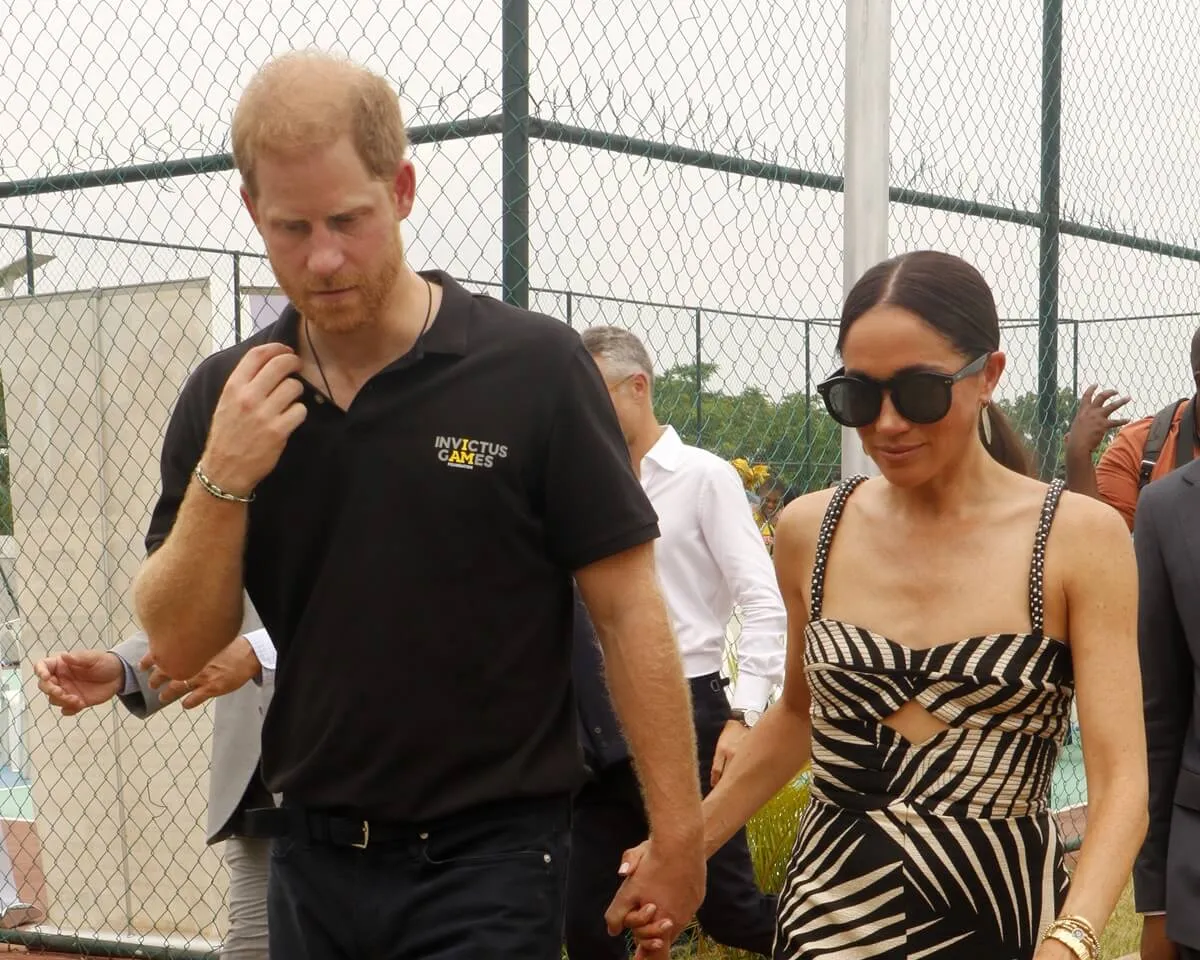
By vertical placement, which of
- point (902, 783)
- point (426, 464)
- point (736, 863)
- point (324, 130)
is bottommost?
point (736, 863)

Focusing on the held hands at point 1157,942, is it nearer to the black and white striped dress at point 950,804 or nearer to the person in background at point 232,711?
the black and white striped dress at point 950,804

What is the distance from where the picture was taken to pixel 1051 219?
282 inches

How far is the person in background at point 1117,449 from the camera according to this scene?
593cm

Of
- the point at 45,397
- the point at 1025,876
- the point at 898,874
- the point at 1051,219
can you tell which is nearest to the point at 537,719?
the point at 898,874

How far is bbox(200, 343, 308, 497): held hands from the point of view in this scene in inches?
101

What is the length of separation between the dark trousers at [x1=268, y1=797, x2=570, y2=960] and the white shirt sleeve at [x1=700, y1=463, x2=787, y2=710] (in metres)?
2.44

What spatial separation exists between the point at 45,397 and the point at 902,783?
4.72 m

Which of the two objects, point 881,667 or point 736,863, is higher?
point 881,667

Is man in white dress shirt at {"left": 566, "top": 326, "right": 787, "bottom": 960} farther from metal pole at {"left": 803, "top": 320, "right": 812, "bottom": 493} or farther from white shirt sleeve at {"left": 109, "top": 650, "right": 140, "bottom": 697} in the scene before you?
white shirt sleeve at {"left": 109, "top": 650, "right": 140, "bottom": 697}

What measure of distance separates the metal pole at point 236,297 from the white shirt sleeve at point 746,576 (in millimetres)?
1812

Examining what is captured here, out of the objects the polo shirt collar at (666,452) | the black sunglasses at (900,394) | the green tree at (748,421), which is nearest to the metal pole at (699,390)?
the green tree at (748,421)

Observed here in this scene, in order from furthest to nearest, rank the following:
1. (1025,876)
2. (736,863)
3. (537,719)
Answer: (736,863), (537,719), (1025,876)

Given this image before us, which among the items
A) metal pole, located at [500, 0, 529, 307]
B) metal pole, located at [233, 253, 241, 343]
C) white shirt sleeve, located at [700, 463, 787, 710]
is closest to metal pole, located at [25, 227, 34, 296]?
metal pole, located at [233, 253, 241, 343]

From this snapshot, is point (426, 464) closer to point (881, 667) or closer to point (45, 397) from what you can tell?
point (881, 667)
